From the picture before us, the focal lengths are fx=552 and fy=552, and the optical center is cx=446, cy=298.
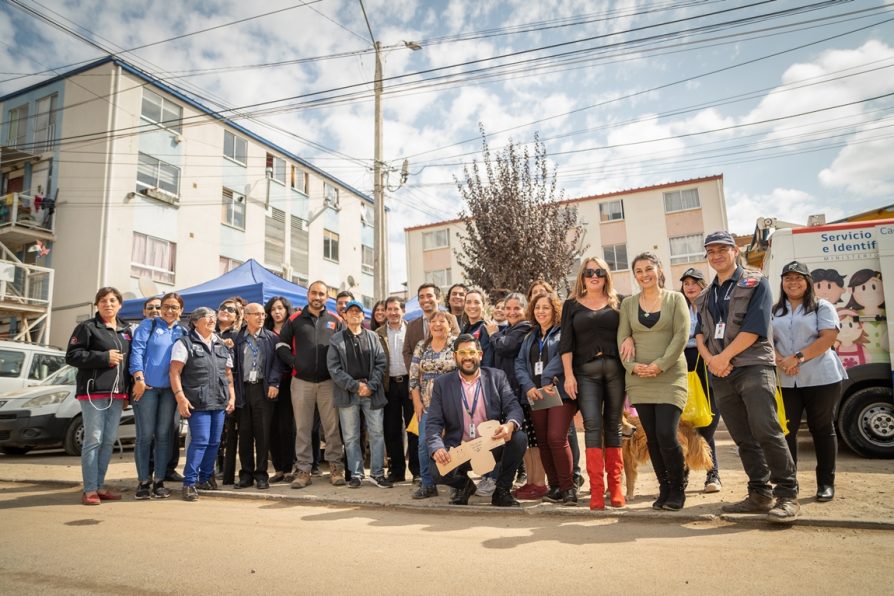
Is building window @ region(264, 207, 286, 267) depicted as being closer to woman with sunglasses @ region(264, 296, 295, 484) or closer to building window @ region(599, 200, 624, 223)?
building window @ region(599, 200, 624, 223)

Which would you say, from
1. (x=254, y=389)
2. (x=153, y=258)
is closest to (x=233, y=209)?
(x=153, y=258)

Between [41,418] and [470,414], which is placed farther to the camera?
[41,418]

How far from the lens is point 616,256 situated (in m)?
31.4

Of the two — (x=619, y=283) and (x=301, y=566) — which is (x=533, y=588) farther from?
(x=619, y=283)

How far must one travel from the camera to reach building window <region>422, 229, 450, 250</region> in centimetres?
3562

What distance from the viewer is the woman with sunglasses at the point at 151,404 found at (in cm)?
592

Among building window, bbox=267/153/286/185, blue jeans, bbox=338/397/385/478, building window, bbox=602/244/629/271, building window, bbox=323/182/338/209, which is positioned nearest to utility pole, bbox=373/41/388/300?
blue jeans, bbox=338/397/385/478

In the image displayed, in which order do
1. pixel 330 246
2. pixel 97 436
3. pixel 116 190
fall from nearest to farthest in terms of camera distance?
pixel 97 436, pixel 116 190, pixel 330 246

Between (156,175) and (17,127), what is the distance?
269 inches

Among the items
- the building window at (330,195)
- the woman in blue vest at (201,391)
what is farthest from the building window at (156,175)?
the woman in blue vest at (201,391)

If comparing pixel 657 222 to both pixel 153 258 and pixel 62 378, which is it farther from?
pixel 62 378

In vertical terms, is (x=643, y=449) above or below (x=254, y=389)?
below

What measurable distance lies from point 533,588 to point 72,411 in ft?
31.7

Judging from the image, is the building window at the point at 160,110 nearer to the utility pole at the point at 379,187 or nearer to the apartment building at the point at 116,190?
the apartment building at the point at 116,190
